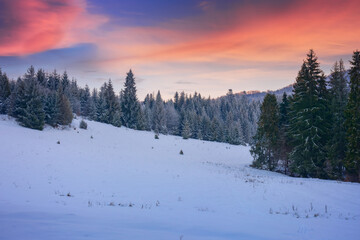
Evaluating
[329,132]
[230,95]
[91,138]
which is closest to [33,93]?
[91,138]

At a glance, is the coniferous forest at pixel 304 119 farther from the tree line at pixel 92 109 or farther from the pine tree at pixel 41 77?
the pine tree at pixel 41 77

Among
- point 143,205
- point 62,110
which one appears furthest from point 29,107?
point 143,205

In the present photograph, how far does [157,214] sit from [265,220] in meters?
3.74

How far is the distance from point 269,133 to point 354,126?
10.1 metres

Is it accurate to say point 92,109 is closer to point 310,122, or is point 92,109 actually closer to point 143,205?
point 310,122

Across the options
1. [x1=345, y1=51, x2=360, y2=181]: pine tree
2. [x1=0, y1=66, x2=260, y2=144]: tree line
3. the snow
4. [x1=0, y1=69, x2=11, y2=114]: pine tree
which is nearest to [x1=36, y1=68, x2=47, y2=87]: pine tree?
[x1=0, y1=66, x2=260, y2=144]: tree line

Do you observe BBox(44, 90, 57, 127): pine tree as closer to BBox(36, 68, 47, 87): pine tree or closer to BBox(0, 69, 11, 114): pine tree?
BBox(0, 69, 11, 114): pine tree

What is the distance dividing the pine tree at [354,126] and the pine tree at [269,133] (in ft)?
28.6

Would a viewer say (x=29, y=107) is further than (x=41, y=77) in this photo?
No

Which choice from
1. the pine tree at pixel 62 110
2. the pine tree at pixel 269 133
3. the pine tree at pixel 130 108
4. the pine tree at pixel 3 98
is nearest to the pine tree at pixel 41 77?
the pine tree at pixel 130 108

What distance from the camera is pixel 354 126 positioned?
20156 millimetres

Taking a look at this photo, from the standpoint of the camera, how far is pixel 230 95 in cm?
15850

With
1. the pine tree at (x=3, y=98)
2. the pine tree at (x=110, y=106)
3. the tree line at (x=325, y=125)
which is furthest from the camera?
the pine tree at (x=110, y=106)

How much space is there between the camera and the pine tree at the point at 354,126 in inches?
781
